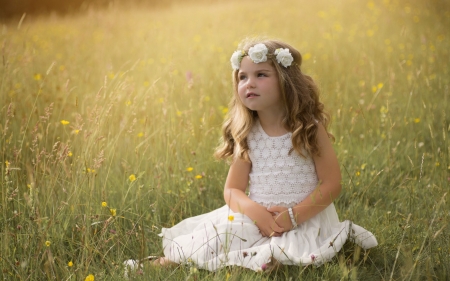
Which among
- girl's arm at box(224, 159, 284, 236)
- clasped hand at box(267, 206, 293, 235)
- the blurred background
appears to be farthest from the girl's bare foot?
the blurred background

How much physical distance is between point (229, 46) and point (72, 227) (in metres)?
4.60

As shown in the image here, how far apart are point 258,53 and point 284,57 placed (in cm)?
13

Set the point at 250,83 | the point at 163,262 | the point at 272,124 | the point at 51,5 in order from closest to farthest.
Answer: the point at 163,262
the point at 250,83
the point at 272,124
the point at 51,5

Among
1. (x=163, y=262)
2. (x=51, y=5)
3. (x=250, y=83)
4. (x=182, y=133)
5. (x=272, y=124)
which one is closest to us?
(x=163, y=262)

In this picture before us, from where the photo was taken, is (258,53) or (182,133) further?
(182,133)

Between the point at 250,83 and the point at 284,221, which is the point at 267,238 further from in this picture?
the point at 250,83

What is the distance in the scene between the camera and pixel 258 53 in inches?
98.2

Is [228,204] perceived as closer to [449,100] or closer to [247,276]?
[247,276]

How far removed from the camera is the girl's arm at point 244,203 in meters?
2.45

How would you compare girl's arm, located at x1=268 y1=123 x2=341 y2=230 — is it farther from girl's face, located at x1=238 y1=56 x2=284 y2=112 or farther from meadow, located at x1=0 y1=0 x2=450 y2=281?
girl's face, located at x1=238 y1=56 x2=284 y2=112

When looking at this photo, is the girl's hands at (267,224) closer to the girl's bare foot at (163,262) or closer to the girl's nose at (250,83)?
the girl's bare foot at (163,262)

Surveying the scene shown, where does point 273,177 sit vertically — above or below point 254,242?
above

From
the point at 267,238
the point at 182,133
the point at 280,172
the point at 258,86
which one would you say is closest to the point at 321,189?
the point at 280,172

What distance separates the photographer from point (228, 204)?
2.65 m
